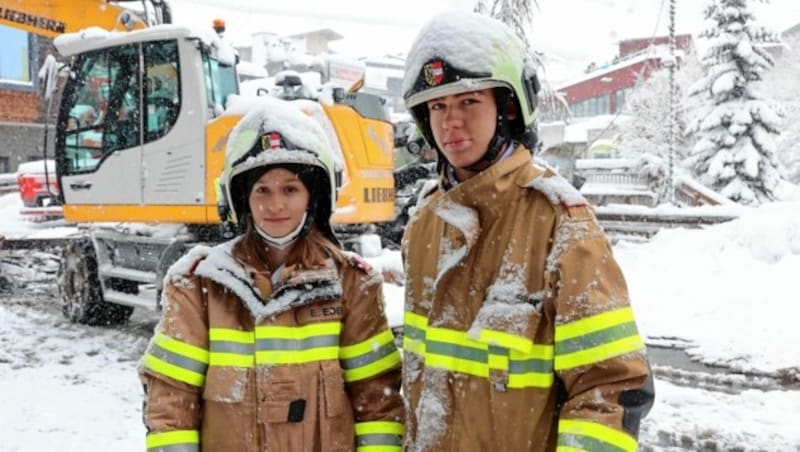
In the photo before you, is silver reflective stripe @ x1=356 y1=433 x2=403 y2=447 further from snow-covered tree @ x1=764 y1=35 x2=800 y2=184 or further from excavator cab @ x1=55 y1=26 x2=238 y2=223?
snow-covered tree @ x1=764 y1=35 x2=800 y2=184

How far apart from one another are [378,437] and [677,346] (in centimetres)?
629

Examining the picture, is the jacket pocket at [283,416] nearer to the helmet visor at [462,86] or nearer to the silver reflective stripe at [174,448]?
the silver reflective stripe at [174,448]

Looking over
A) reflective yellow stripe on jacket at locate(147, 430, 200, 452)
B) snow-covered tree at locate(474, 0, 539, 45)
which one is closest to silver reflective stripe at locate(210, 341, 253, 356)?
reflective yellow stripe on jacket at locate(147, 430, 200, 452)

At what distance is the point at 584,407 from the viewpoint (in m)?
1.84

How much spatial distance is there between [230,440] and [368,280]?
0.72m

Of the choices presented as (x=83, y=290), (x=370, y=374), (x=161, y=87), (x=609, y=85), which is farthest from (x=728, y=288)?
(x=609, y=85)

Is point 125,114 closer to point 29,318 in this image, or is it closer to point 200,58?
point 200,58

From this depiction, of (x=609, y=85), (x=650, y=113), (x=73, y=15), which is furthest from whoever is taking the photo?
(x=609, y=85)

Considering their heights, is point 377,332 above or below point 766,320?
above

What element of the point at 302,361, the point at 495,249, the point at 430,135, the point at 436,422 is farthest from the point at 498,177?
the point at 302,361

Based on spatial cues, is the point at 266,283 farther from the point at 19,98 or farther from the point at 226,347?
the point at 19,98

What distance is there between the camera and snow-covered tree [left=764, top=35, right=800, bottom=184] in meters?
30.1

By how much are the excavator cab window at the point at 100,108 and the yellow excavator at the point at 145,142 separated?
0.04 ft

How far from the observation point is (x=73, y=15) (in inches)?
353
